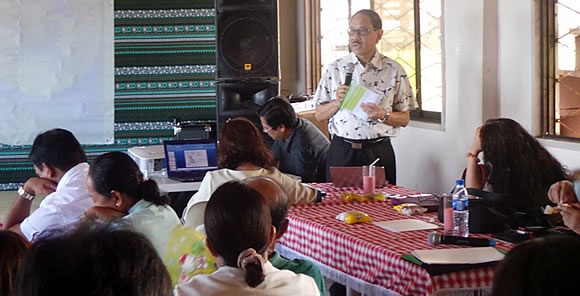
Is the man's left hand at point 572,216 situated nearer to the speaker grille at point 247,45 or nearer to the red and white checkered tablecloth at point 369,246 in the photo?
the red and white checkered tablecloth at point 369,246

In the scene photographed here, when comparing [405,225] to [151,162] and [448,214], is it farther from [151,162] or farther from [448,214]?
[151,162]

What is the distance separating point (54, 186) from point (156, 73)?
441 centimetres

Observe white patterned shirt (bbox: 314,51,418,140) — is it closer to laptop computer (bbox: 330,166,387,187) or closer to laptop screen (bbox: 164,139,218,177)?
laptop computer (bbox: 330,166,387,187)

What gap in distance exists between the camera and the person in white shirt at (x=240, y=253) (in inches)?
77.5

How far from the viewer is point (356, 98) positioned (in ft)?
14.6

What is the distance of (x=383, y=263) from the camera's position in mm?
2791

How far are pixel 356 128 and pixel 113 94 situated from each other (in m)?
4.23

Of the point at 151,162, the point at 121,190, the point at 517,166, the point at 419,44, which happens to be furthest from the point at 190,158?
the point at 517,166

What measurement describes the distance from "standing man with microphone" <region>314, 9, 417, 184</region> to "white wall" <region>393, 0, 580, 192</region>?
48 centimetres

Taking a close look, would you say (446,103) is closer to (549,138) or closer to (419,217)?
(549,138)

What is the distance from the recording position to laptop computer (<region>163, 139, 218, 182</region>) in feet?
16.2

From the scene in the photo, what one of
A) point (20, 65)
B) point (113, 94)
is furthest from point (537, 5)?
point (20, 65)

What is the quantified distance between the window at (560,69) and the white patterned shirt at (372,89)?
782mm

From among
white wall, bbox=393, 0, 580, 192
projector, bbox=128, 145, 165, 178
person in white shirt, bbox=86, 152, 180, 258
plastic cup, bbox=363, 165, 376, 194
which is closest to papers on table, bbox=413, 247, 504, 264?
person in white shirt, bbox=86, 152, 180, 258
